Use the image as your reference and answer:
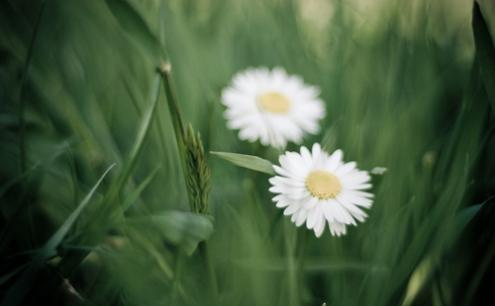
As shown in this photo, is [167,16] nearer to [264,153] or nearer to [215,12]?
[215,12]

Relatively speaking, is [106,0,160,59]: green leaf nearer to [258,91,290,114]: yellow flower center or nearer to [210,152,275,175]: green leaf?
[210,152,275,175]: green leaf

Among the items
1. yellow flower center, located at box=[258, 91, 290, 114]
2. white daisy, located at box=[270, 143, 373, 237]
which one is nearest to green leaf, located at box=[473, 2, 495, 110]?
white daisy, located at box=[270, 143, 373, 237]

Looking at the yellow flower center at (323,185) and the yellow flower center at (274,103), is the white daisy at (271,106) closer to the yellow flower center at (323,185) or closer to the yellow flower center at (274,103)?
the yellow flower center at (274,103)

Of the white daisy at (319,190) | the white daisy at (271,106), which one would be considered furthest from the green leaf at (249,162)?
the white daisy at (271,106)

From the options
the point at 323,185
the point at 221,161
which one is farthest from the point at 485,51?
the point at 221,161

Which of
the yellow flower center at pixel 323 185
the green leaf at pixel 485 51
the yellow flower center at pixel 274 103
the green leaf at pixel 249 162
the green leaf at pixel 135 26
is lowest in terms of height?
the green leaf at pixel 249 162

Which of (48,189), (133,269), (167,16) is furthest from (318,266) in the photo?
(167,16)

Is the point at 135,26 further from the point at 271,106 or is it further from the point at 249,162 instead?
the point at 271,106
